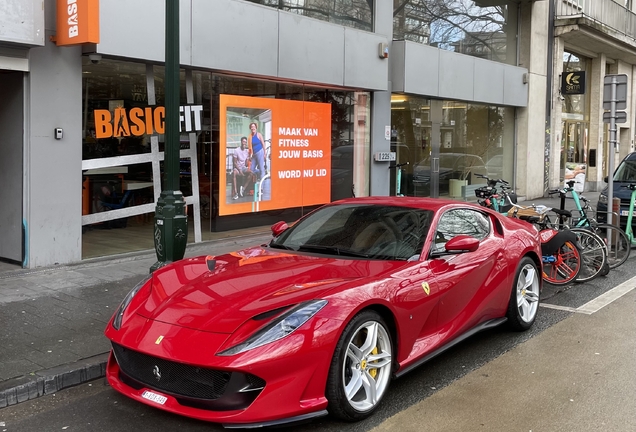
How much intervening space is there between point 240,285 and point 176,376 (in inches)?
30.9

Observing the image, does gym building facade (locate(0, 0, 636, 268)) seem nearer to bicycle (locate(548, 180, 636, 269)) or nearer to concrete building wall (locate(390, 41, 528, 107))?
concrete building wall (locate(390, 41, 528, 107))

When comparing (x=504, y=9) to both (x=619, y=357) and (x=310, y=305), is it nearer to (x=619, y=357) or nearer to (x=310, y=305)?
(x=619, y=357)

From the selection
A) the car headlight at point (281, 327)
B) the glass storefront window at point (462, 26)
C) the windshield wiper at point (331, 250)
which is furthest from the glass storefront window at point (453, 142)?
the car headlight at point (281, 327)

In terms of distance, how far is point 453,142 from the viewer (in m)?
17.5

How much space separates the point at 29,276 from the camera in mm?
8047

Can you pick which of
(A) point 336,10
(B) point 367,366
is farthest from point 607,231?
(B) point 367,366

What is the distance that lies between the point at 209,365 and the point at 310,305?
724 millimetres

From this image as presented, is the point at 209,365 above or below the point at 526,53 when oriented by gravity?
below

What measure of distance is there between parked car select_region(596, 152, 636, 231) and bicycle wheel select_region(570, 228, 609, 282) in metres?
2.32

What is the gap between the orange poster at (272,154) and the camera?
36.6ft

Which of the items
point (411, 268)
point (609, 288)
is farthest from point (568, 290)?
point (411, 268)

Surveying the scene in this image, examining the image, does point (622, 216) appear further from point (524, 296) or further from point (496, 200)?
point (524, 296)

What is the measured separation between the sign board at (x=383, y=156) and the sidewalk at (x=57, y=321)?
20.8 feet

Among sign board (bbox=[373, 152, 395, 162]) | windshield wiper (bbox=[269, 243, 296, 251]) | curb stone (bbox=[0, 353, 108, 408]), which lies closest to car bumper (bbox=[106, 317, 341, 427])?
curb stone (bbox=[0, 353, 108, 408])
